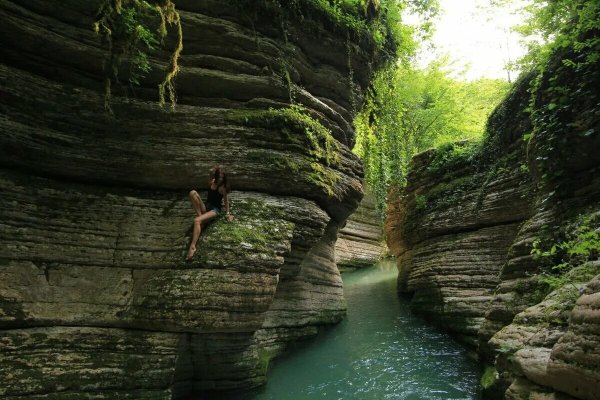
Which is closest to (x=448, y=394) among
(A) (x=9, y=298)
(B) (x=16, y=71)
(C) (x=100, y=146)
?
(A) (x=9, y=298)

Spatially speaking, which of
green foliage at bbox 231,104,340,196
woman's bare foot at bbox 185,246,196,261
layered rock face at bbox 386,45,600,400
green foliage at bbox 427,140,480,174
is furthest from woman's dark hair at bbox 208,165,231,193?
green foliage at bbox 427,140,480,174

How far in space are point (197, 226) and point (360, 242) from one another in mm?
21494

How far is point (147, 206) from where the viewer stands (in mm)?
7359

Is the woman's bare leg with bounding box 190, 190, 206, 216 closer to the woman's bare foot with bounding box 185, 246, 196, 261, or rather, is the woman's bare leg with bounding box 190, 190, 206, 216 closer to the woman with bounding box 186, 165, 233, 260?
the woman with bounding box 186, 165, 233, 260

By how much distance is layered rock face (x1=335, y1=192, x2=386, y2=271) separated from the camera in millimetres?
25422

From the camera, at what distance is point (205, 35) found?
27.1ft

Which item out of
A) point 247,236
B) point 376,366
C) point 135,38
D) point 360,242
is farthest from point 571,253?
point 360,242

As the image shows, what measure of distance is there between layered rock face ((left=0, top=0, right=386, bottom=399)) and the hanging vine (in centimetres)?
22

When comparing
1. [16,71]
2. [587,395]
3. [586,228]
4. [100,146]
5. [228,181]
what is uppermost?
[16,71]

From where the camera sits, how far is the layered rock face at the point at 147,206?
5.91 meters

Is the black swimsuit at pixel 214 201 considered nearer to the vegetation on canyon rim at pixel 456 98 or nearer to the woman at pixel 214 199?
the woman at pixel 214 199

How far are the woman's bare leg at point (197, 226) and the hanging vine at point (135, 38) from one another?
2372 millimetres

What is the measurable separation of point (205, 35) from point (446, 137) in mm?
21891

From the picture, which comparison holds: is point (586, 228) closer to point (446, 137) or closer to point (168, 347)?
point (168, 347)
